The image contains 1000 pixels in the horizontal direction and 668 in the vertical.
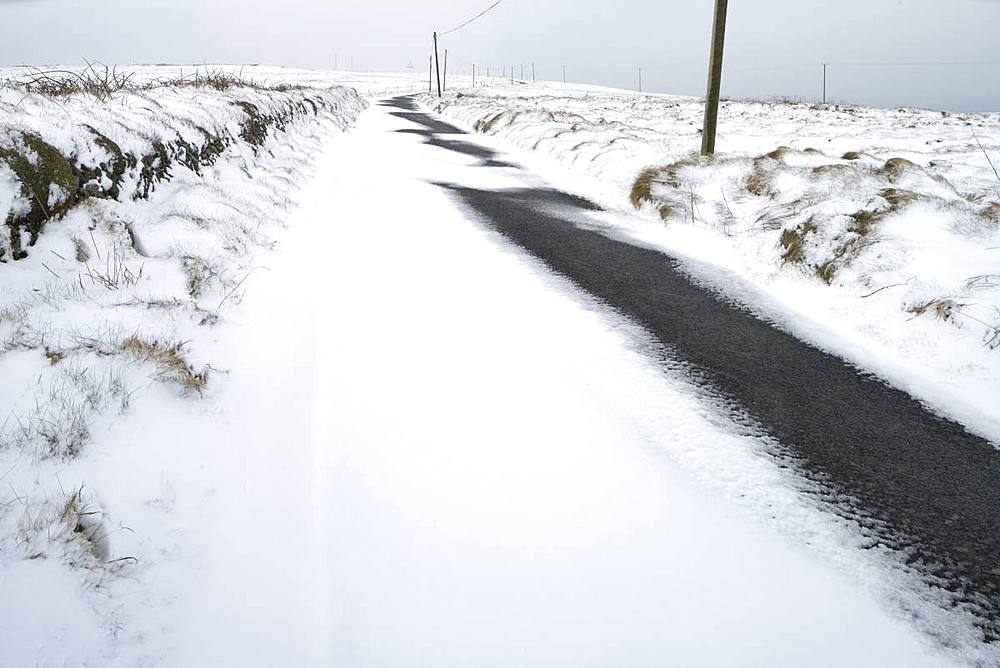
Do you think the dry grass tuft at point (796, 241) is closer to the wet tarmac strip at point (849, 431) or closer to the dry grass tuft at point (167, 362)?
the wet tarmac strip at point (849, 431)

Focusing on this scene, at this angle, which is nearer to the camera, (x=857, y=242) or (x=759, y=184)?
(x=857, y=242)

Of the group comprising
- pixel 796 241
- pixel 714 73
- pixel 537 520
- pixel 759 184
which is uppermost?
pixel 714 73

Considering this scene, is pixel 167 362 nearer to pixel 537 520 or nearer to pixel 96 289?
pixel 96 289

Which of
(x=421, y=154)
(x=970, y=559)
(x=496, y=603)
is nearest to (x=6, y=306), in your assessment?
(x=496, y=603)

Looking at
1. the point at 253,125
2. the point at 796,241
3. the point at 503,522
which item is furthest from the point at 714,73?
the point at 503,522

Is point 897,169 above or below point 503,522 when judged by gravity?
above

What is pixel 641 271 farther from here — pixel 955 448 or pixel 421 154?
pixel 421 154

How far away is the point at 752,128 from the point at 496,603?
60.8ft

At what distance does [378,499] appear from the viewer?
2.34 metres

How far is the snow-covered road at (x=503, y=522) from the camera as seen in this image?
1.76 meters

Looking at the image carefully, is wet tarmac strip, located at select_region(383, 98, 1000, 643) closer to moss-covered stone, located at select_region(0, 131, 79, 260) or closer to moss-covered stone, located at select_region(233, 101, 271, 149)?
moss-covered stone, located at select_region(0, 131, 79, 260)

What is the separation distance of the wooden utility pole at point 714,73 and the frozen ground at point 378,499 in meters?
6.81

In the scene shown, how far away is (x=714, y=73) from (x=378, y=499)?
958cm

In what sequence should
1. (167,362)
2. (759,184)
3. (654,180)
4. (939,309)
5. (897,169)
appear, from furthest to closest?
(654,180), (759,184), (897,169), (939,309), (167,362)
